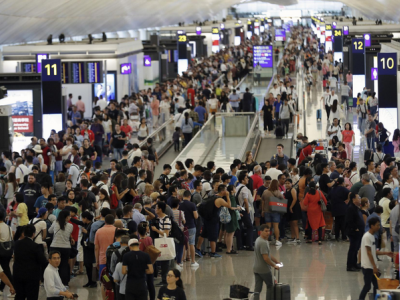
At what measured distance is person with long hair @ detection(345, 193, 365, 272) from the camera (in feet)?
36.2

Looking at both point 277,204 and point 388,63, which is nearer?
point 277,204

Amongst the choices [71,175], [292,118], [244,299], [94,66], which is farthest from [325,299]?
[94,66]

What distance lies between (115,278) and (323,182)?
19.0 feet

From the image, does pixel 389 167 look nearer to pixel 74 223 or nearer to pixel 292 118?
pixel 74 223

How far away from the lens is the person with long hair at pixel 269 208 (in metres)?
12.7

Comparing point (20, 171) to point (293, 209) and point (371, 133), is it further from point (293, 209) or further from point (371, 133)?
point (371, 133)

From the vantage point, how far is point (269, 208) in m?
12.8

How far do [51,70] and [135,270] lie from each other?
13.7 m

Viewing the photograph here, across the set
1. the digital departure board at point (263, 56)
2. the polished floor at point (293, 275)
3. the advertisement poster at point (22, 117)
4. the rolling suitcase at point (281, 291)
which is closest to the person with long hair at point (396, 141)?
the polished floor at point (293, 275)

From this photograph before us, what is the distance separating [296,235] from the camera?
13.3 meters

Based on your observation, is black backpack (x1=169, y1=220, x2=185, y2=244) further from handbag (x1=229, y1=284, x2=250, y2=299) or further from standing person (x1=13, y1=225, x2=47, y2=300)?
handbag (x1=229, y1=284, x2=250, y2=299)

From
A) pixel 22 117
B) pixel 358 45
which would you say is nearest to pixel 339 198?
pixel 22 117

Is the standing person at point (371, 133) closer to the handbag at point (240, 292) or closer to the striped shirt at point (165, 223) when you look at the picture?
the striped shirt at point (165, 223)

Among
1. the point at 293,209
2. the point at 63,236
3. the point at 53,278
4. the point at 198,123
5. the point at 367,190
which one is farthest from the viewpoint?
the point at 198,123
